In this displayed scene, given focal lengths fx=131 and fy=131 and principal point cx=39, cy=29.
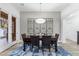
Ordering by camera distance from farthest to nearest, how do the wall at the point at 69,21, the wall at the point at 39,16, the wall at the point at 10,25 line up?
the wall at the point at 69,21
the wall at the point at 39,16
the wall at the point at 10,25

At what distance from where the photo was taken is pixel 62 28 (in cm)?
568

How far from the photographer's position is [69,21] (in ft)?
18.2

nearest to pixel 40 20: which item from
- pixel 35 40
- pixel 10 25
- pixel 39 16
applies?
pixel 39 16

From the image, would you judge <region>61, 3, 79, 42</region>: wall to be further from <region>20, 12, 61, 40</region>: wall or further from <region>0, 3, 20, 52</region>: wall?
<region>0, 3, 20, 52</region>: wall

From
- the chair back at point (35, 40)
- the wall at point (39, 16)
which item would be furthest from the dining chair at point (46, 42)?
the wall at point (39, 16)

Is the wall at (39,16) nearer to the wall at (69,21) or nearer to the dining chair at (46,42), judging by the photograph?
the wall at (69,21)

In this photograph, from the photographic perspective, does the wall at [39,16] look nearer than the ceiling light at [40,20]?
Yes

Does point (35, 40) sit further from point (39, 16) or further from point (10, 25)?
point (10, 25)

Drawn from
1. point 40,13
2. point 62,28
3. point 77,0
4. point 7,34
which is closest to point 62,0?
point 77,0

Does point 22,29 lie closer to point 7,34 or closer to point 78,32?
point 7,34

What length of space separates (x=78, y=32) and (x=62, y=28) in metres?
0.99

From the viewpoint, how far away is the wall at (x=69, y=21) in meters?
5.42

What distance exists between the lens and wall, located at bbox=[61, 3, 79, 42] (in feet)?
17.8

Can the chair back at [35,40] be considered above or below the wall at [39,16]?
below
